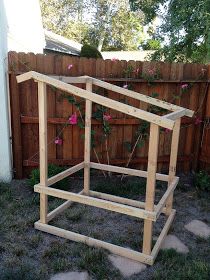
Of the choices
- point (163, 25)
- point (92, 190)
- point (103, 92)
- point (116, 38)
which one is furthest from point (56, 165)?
point (116, 38)

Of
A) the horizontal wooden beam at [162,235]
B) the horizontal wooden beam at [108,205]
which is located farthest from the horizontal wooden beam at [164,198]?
the horizontal wooden beam at [162,235]

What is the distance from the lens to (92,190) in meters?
4.09

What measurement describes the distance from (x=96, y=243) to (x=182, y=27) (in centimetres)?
638

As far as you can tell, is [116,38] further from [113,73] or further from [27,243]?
[27,243]

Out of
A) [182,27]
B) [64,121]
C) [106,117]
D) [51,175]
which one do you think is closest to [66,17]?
[182,27]

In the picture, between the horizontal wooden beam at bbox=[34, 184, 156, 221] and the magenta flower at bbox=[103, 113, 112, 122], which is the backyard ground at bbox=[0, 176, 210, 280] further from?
the magenta flower at bbox=[103, 113, 112, 122]

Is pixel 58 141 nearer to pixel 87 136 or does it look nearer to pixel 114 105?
pixel 87 136

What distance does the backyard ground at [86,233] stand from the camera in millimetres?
2428

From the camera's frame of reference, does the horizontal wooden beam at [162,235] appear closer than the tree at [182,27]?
Yes

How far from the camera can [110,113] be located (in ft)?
14.4

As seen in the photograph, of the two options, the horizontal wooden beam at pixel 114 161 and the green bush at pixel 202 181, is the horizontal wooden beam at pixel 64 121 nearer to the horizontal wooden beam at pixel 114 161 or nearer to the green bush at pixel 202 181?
Result: the horizontal wooden beam at pixel 114 161

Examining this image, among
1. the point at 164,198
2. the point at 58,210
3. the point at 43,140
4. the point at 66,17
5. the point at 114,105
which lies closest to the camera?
the point at 114,105

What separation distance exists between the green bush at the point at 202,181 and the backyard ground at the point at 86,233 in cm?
15

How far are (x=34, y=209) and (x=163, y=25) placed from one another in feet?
24.4
